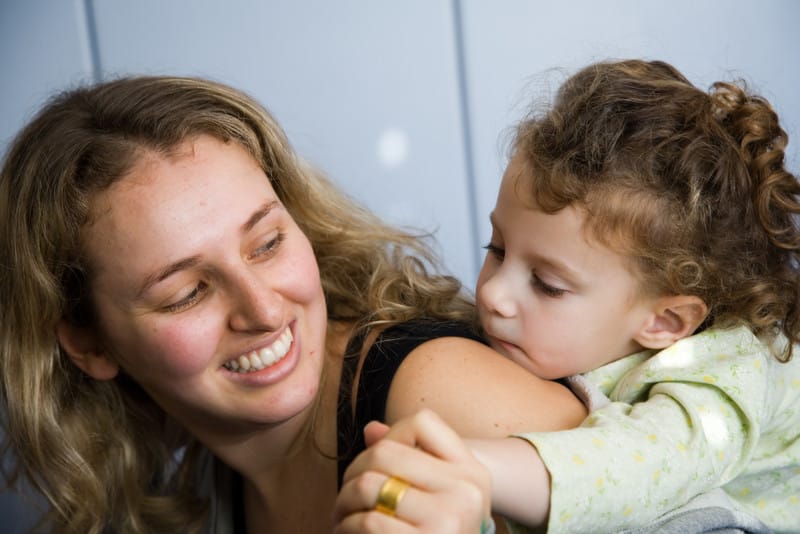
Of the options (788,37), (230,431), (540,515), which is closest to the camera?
(540,515)

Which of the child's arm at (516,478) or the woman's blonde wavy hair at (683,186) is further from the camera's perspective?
the woman's blonde wavy hair at (683,186)

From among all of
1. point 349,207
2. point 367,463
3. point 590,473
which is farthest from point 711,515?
point 349,207

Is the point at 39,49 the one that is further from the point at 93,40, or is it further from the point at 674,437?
the point at 674,437

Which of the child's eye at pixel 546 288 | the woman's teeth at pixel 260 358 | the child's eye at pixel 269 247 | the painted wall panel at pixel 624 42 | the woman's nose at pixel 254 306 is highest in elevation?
the painted wall panel at pixel 624 42

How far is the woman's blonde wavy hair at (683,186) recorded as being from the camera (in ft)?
4.44

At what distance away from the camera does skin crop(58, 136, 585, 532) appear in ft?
4.04

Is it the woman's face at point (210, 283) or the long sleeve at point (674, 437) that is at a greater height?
the woman's face at point (210, 283)

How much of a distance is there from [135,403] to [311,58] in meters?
0.82

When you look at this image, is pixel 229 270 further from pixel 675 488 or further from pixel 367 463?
pixel 675 488

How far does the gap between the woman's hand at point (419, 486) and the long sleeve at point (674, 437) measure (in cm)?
15

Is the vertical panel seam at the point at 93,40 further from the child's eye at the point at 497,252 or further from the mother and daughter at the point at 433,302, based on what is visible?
the child's eye at the point at 497,252

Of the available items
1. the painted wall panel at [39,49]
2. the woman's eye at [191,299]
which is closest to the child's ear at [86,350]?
the woman's eye at [191,299]

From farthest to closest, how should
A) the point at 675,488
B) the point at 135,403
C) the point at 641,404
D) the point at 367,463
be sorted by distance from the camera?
the point at 135,403 < the point at 641,404 < the point at 675,488 < the point at 367,463

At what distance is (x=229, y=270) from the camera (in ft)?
4.14
